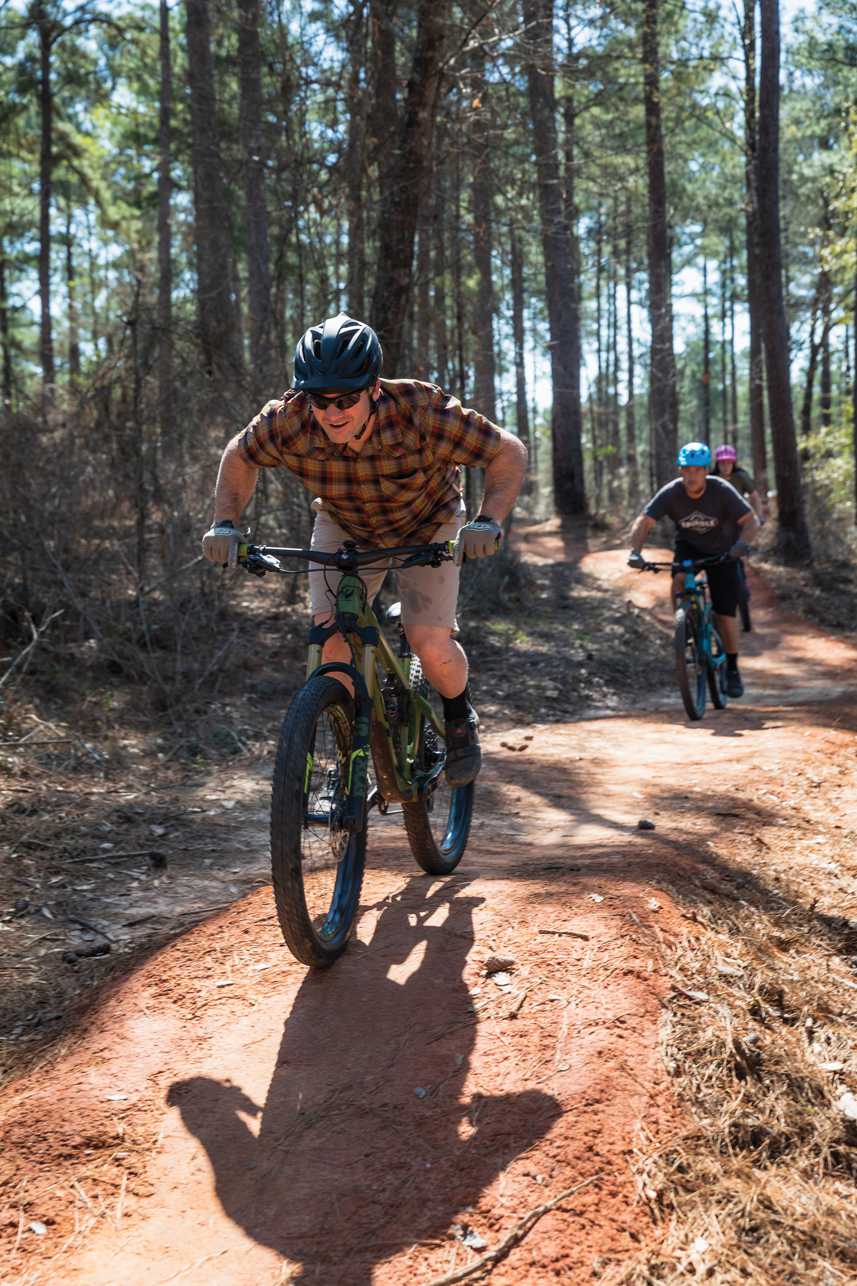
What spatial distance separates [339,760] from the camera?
364 centimetres

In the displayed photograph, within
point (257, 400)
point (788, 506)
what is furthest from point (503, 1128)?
point (788, 506)

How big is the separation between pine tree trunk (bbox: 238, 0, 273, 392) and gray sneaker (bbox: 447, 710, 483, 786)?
6448 mm

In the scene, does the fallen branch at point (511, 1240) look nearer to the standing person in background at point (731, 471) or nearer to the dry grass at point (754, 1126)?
the dry grass at point (754, 1126)

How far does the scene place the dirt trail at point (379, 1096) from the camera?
7.86ft

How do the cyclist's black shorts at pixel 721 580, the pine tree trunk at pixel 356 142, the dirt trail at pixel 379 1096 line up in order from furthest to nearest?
the pine tree trunk at pixel 356 142 → the cyclist's black shorts at pixel 721 580 → the dirt trail at pixel 379 1096

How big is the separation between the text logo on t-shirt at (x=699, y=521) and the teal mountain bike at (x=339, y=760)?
551 centimetres

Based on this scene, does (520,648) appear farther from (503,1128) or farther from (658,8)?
(658,8)

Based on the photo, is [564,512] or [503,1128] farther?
[564,512]

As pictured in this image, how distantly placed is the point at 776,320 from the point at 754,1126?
16722 millimetres

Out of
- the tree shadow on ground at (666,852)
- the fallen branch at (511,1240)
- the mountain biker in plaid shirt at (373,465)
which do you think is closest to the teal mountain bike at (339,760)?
the mountain biker in plaid shirt at (373,465)

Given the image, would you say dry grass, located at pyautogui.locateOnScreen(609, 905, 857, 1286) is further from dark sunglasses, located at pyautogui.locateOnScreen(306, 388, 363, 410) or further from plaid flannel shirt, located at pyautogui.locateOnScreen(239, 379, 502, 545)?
dark sunglasses, located at pyautogui.locateOnScreen(306, 388, 363, 410)

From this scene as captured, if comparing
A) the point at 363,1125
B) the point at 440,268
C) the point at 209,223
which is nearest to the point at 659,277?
the point at 209,223

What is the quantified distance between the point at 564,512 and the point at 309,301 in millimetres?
12195

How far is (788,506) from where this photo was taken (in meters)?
17.7
